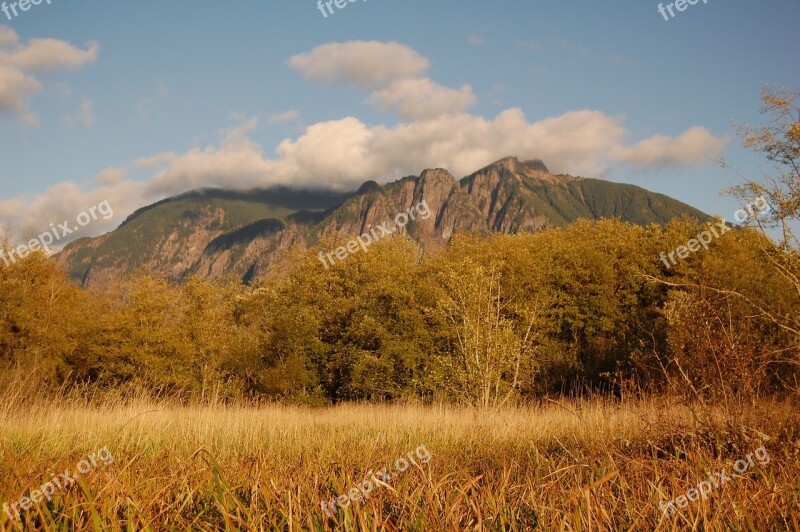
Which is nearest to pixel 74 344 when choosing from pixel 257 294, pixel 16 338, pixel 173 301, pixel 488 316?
pixel 16 338

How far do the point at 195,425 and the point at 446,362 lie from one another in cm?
1589

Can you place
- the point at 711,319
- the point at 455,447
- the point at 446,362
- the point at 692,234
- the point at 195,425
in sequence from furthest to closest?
the point at 692,234, the point at 446,362, the point at 195,425, the point at 455,447, the point at 711,319

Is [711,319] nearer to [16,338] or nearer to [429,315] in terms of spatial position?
[429,315]

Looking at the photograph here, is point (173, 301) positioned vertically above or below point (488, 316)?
above

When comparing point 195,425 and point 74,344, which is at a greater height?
A: point 74,344

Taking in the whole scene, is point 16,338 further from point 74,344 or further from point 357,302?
point 357,302

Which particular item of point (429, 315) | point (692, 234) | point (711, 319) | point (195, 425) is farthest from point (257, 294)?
point (711, 319)

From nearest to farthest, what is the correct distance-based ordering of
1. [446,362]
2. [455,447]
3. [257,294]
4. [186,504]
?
[186,504]
[455,447]
[446,362]
[257,294]

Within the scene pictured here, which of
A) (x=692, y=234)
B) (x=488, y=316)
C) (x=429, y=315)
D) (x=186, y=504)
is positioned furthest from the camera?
(x=692, y=234)

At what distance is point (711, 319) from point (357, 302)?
91.9ft

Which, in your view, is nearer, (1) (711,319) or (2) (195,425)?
(1) (711,319)

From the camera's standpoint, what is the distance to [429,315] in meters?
32.4

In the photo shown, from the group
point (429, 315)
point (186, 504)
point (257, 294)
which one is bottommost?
point (429, 315)

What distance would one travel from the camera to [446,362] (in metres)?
22.6
